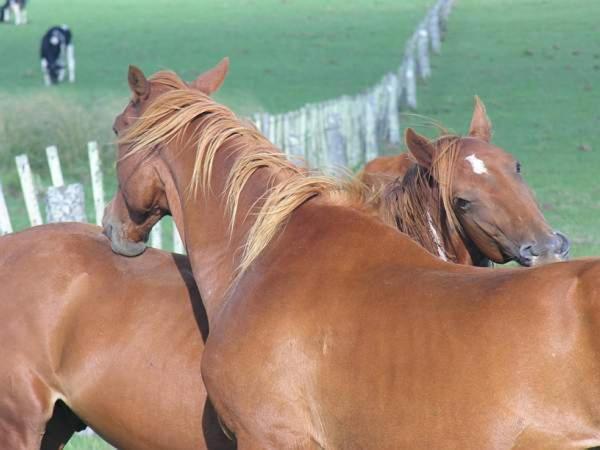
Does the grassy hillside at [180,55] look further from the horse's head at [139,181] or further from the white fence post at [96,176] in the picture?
the horse's head at [139,181]

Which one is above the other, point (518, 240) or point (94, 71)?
point (518, 240)

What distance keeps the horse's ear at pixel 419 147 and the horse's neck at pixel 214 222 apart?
68 cm

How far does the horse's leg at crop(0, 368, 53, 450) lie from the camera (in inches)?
171

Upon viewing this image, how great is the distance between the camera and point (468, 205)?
4.42 meters

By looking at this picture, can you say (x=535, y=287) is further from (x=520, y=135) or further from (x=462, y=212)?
(x=520, y=135)

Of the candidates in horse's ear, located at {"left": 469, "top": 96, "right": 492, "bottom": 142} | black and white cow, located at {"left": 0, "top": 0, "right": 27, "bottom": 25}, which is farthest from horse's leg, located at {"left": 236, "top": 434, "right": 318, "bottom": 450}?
black and white cow, located at {"left": 0, "top": 0, "right": 27, "bottom": 25}

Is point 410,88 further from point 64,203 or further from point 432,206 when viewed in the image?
point 432,206

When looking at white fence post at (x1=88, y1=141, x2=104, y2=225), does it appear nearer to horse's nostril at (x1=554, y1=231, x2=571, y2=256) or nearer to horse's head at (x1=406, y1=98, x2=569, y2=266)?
horse's head at (x1=406, y1=98, x2=569, y2=266)

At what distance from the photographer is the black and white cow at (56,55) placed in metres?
27.5

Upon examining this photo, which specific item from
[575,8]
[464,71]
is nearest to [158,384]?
[464,71]

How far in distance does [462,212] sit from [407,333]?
136cm

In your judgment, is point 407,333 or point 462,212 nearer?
point 407,333

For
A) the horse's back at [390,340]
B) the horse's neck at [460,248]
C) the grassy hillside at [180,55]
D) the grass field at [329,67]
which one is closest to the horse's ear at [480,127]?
the horse's neck at [460,248]

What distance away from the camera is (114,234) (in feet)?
14.7
